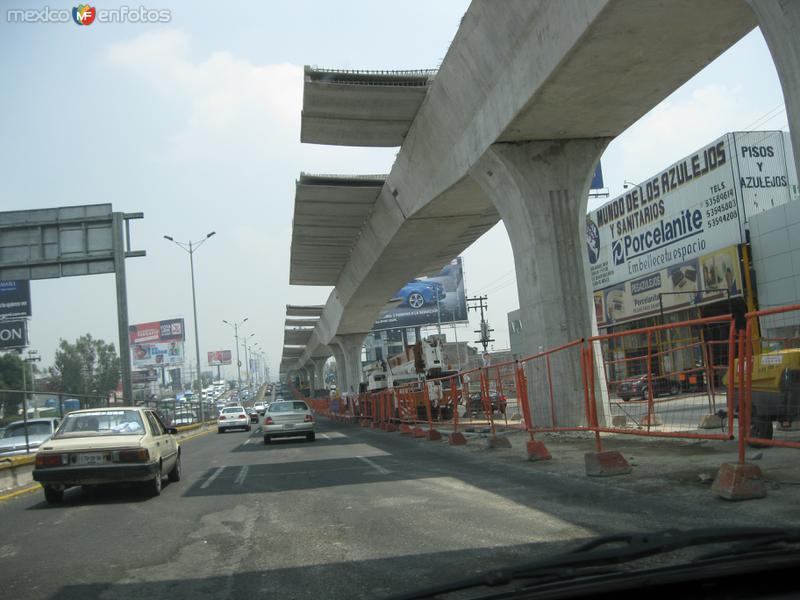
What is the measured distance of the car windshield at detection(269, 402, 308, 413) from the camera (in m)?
22.5

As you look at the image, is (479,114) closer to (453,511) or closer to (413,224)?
(413,224)

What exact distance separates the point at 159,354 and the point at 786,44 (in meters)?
103

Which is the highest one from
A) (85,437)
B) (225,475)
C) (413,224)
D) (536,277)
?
(413,224)

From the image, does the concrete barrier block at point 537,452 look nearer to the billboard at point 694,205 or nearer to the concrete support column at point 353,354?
the billboard at point 694,205

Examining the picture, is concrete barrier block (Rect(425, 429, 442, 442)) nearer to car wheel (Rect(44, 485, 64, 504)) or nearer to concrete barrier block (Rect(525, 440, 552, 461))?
concrete barrier block (Rect(525, 440, 552, 461))

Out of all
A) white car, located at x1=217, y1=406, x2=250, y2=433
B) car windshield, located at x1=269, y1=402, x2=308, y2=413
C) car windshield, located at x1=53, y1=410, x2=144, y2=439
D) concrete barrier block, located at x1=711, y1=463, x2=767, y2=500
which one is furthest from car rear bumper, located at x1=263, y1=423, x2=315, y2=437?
concrete barrier block, located at x1=711, y1=463, x2=767, y2=500

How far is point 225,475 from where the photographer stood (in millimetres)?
13141

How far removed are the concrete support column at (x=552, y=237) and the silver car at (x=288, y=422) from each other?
9060 mm

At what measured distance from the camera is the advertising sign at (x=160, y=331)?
102000 mm

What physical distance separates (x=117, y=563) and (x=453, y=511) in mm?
3311

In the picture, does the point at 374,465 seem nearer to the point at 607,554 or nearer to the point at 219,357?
the point at 607,554

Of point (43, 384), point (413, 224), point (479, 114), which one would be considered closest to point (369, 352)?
point (43, 384)

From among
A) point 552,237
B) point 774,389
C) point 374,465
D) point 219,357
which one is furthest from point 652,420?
point 219,357

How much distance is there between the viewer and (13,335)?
2168 inches
